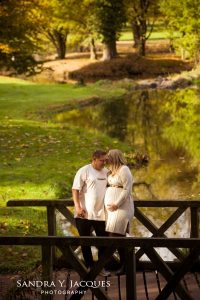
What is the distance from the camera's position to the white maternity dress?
942 centimetres

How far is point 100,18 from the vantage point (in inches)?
2304

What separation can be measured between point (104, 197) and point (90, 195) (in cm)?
23

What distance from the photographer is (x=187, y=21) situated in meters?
57.4

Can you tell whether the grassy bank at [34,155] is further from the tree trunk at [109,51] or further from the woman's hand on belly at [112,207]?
the tree trunk at [109,51]

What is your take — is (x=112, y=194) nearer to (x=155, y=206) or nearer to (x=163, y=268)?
(x=155, y=206)

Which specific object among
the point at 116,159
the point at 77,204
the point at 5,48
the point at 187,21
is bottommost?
the point at 77,204

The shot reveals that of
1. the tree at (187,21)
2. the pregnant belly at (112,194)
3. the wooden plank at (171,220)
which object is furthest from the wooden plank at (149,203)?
the tree at (187,21)

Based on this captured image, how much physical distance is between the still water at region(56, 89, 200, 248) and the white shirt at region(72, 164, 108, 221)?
183 inches

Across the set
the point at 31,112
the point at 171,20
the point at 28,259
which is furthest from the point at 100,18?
the point at 28,259

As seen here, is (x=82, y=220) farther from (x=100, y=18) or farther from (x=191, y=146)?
(x=100, y=18)

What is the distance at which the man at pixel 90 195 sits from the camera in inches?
381

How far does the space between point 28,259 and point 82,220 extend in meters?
2.31

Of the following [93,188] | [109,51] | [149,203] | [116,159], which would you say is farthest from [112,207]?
[109,51]

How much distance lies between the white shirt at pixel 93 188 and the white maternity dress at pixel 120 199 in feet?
0.44
